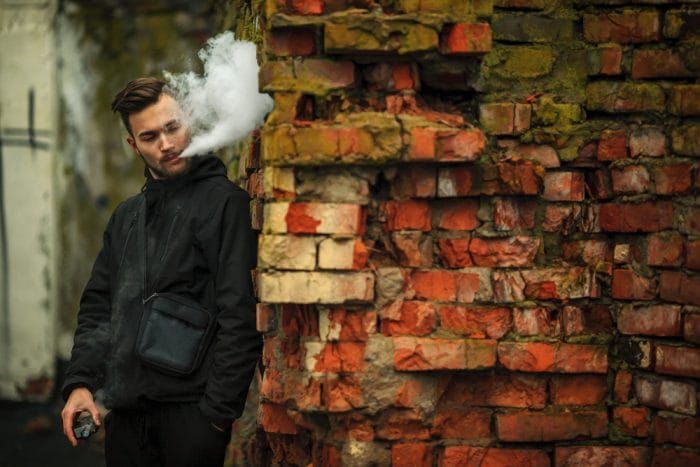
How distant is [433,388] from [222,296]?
→ 753 millimetres

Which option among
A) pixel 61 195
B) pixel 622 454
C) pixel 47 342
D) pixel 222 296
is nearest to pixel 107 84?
pixel 61 195

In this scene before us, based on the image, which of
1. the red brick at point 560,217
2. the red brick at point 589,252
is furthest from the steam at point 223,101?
the red brick at point 589,252

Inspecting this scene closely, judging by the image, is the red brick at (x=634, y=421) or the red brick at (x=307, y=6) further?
the red brick at (x=634, y=421)

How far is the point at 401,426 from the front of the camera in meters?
2.62

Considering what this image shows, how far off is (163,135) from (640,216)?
163 centimetres

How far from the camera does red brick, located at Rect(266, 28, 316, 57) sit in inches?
100

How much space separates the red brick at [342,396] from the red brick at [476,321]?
33 cm

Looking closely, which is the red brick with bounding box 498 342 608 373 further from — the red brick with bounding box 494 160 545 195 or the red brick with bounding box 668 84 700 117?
the red brick with bounding box 668 84 700 117

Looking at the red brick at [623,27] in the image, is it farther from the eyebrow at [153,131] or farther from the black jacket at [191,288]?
the eyebrow at [153,131]

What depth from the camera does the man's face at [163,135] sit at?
9.78 ft

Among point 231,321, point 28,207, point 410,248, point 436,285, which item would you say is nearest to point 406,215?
point 410,248

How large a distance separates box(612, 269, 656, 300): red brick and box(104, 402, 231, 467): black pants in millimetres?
1365

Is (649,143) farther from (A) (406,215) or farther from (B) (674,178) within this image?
(A) (406,215)

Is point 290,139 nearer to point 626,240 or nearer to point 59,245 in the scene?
point 626,240
